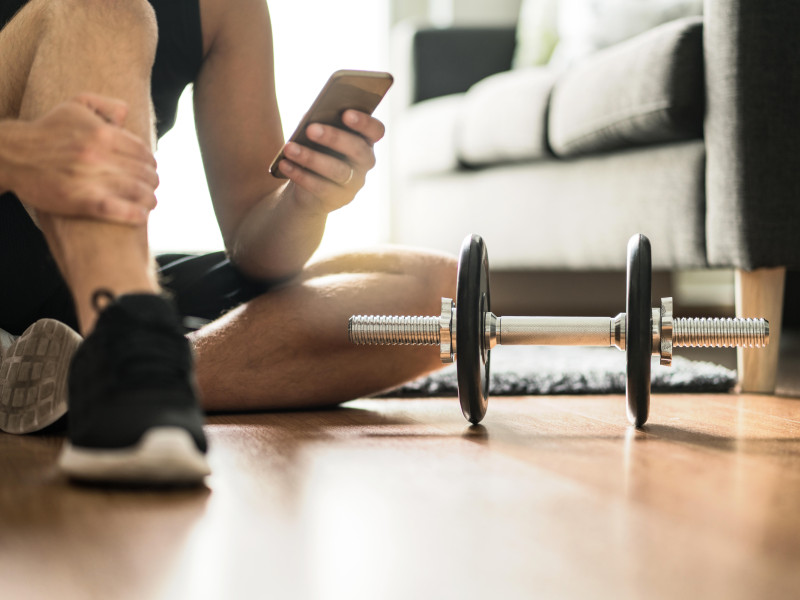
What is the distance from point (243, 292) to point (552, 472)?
1.72 feet

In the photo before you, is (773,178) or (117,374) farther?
(773,178)

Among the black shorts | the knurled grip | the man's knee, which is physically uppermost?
the man's knee

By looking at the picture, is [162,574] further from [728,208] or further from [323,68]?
[323,68]

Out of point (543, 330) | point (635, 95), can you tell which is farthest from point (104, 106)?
point (635, 95)

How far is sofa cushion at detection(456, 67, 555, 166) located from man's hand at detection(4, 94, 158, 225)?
1187 millimetres

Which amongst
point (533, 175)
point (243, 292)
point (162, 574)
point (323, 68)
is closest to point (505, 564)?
point (162, 574)

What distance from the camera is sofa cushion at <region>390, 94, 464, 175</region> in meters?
2.04

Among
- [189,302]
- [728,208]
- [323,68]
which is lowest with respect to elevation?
[189,302]

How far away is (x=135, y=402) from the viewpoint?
49 centimetres

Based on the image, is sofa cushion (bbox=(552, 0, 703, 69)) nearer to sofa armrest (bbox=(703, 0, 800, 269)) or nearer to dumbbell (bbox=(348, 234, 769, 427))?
sofa armrest (bbox=(703, 0, 800, 269))

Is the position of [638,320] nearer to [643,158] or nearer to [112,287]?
[112,287]

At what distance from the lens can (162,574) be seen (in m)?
0.38

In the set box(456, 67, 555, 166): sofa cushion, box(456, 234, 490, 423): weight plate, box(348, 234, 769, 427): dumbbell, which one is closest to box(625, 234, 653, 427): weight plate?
box(348, 234, 769, 427): dumbbell

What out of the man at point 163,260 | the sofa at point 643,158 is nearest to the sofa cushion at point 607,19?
the sofa at point 643,158
